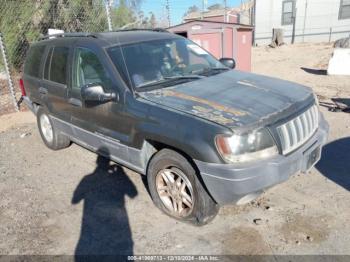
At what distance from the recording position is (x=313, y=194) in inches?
157

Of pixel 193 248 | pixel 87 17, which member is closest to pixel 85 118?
pixel 193 248

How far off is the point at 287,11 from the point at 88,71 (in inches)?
923

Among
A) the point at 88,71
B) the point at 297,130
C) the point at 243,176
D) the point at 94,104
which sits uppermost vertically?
the point at 88,71

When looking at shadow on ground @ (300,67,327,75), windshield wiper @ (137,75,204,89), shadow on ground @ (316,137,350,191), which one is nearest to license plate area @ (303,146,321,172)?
shadow on ground @ (316,137,350,191)

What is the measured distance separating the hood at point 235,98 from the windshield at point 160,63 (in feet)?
0.65

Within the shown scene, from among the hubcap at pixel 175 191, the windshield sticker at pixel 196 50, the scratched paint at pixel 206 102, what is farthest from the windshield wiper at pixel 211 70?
the hubcap at pixel 175 191

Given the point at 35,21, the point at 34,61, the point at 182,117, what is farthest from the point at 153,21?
the point at 182,117

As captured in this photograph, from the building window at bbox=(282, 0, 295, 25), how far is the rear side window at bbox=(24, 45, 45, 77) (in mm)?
22467

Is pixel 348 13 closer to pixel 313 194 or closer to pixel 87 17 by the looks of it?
pixel 87 17

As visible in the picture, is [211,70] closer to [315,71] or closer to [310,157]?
[310,157]

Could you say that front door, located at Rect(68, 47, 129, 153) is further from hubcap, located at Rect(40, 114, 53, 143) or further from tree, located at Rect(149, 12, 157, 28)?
tree, located at Rect(149, 12, 157, 28)

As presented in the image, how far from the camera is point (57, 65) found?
4.99 m

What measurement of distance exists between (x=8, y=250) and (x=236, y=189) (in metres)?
2.34

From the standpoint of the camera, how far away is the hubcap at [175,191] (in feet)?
11.3
